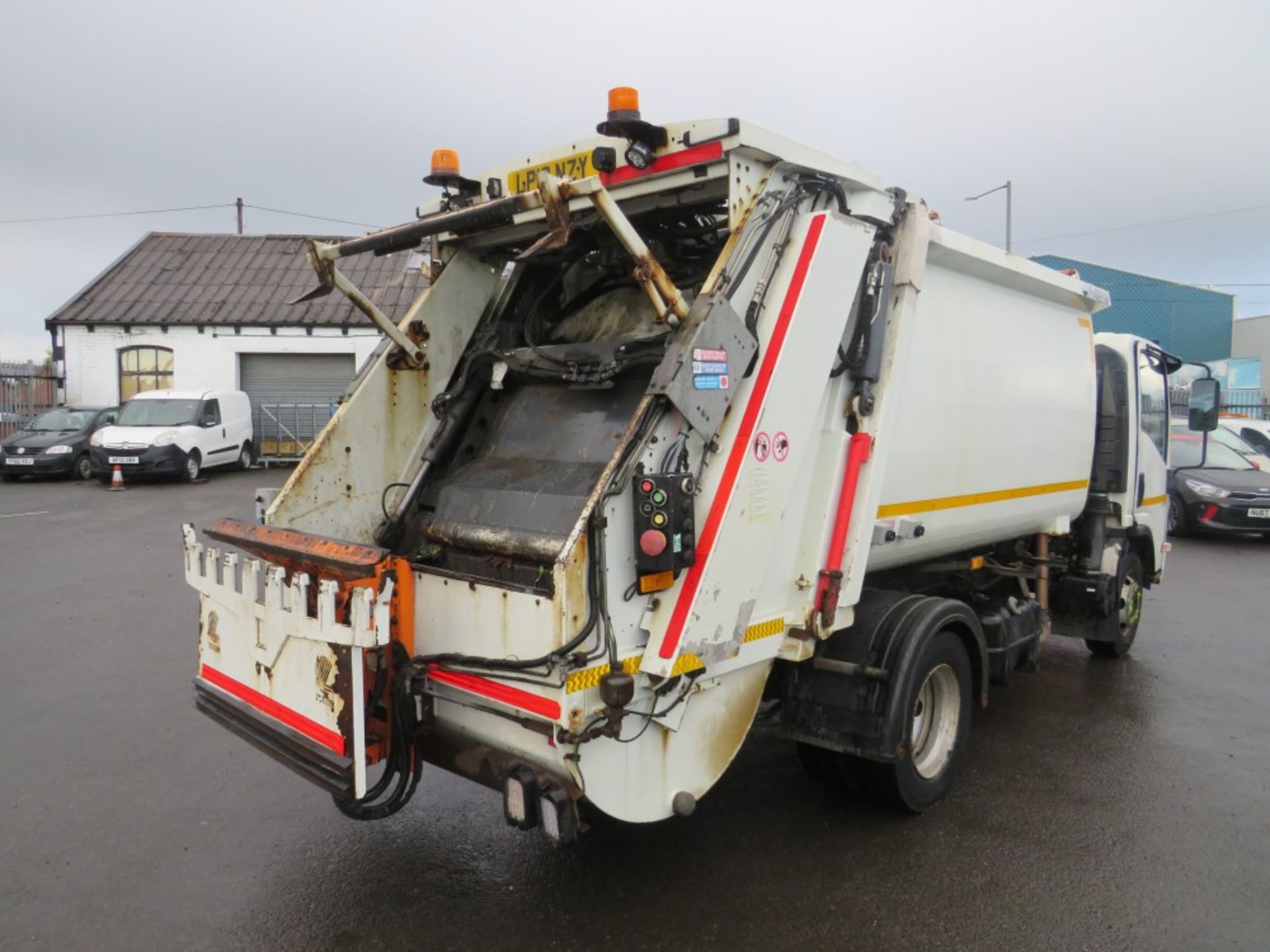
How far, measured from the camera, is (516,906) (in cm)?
331

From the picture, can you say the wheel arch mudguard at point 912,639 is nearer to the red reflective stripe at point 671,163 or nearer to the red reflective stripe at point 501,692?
the red reflective stripe at point 501,692

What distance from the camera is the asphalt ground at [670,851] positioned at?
319 cm

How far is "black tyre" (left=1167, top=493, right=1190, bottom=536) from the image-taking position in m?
12.3

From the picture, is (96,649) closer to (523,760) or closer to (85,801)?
(85,801)

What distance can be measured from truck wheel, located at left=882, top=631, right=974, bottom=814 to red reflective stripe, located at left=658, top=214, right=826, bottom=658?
4.60 feet

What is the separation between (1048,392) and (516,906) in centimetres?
390

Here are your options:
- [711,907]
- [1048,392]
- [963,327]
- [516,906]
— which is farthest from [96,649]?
[1048,392]

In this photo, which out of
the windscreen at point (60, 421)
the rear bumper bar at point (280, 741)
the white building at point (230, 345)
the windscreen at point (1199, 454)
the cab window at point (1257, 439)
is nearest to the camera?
the rear bumper bar at point (280, 741)

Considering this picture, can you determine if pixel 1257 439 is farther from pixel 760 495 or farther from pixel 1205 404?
pixel 760 495

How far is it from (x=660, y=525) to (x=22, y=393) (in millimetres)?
23603

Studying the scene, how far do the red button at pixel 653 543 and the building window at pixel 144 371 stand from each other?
21.7m

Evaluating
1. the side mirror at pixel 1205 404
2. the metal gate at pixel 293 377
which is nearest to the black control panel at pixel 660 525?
the side mirror at pixel 1205 404

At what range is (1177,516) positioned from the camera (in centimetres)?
1234

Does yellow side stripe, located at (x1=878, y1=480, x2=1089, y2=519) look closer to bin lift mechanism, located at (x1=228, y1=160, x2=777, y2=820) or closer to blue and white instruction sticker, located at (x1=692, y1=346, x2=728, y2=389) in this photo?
blue and white instruction sticker, located at (x1=692, y1=346, x2=728, y2=389)
